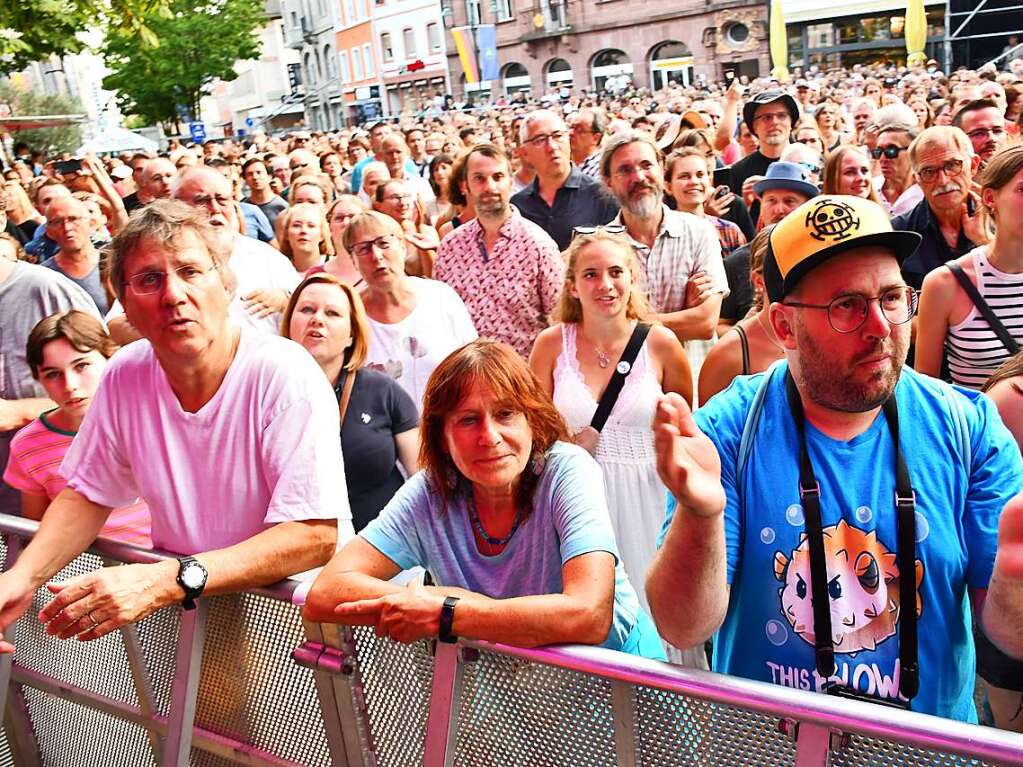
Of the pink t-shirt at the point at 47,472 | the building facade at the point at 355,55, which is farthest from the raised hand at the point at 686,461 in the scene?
the building facade at the point at 355,55

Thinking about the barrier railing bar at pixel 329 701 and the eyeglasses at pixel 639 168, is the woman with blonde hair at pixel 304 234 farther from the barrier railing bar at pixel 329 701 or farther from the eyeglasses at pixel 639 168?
the barrier railing bar at pixel 329 701

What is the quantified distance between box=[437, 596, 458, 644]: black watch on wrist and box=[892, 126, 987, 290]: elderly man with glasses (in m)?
2.98

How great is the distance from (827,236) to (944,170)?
9.28 feet

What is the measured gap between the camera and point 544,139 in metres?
5.75

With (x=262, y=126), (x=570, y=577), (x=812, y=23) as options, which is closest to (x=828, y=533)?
(x=570, y=577)

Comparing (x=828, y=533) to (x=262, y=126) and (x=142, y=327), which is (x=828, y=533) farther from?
(x=262, y=126)

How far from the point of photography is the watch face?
229 centimetres

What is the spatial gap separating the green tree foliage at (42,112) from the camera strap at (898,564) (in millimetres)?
36616

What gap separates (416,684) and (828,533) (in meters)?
0.91

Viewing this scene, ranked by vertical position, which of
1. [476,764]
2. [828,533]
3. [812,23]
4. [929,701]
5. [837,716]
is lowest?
[476,764]

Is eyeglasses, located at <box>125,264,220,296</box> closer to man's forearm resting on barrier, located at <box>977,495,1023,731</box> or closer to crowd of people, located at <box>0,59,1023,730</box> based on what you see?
crowd of people, located at <box>0,59,1023,730</box>

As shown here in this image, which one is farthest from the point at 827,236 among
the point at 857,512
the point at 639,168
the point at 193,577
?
the point at 639,168

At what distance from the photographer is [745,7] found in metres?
50.3

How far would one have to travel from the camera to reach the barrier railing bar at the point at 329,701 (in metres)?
2.24
